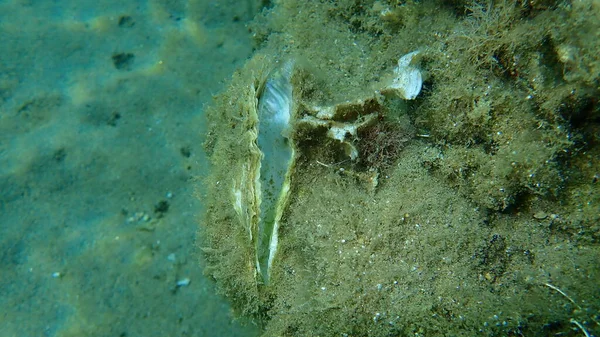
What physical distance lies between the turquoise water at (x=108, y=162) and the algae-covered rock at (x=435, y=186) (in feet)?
5.37

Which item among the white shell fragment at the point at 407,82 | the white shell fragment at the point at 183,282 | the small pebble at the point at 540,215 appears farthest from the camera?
the white shell fragment at the point at 183,282

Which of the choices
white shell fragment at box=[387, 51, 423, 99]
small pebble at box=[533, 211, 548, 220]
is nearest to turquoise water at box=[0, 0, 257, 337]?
white shell fragment at box=[387, 51, 423, 99]

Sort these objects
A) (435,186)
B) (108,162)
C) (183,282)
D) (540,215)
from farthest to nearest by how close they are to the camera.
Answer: (108,162) → (183,282) → (435,186) → (540,215)

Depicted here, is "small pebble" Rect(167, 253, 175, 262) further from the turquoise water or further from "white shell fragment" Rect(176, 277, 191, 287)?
"white shell fragment" Rect(176, 277, 191, 287)

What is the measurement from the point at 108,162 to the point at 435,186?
383 cm

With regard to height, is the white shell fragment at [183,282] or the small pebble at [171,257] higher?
the small pebble at [171,257]

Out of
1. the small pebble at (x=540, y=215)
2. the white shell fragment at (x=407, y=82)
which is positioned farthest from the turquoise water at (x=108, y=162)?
the small pebble at (x=540, y=215)

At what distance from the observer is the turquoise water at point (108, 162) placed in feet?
12.0

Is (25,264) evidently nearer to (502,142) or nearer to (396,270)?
(396,270)

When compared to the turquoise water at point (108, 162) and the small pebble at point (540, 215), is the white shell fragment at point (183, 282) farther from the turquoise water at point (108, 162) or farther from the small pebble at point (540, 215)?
the small pebble at point (540, 215)

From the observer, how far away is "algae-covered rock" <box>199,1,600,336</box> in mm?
1801

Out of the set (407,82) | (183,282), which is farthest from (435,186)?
(183,282)

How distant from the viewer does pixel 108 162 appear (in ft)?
13.5

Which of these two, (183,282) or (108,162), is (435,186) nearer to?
(183,282)
